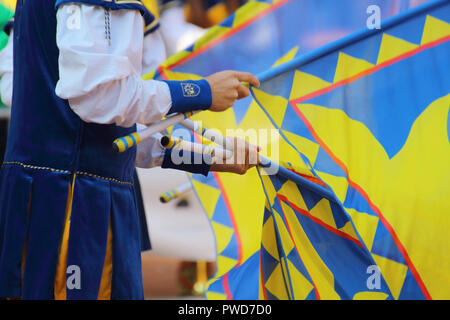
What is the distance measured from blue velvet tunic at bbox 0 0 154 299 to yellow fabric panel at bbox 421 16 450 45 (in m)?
0.82

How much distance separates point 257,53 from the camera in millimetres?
1949

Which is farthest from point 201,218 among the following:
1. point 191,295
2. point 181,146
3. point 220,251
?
point 181,146

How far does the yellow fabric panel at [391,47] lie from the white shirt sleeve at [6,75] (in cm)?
116

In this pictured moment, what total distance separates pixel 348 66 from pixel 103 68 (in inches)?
31.0

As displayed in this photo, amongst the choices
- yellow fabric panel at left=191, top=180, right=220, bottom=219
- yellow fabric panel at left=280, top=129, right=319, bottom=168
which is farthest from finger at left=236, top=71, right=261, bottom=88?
yellow fabric panel at left=191, top=180, right=220, bottom=219

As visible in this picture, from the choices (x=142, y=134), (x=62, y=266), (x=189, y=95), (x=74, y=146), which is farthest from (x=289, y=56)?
(x=62, y=266)

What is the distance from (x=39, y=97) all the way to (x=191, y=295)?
93.5 inches

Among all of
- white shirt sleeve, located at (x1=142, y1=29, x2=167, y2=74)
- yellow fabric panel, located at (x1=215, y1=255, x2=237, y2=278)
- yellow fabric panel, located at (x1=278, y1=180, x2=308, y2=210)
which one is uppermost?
white shirt sleeve, located at (x1=142, y1=29, x2=167, y2=74)

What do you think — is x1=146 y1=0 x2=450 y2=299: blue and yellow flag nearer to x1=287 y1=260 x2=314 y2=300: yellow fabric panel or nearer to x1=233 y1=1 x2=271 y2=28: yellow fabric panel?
x1=287 y1=260 x2=314 y2=300: yellow fabric panel

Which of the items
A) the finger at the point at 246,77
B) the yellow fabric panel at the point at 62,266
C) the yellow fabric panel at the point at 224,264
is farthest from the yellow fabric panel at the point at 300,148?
the yellow fabric panel at the point at 62,266

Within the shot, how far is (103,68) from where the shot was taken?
3.55 ft

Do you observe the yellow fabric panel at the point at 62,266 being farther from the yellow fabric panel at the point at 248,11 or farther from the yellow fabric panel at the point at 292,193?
the yellow fabric panel at the point at 248,11

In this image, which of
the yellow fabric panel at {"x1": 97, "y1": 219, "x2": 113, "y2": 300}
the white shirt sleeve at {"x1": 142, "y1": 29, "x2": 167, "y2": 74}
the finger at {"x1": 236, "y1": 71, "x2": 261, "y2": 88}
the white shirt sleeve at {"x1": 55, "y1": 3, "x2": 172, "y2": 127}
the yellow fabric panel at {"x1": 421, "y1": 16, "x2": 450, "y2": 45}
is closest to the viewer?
the white shirt sleeve at {"x1": 55, "y1": 3, "x2": 172, "y2": 127}

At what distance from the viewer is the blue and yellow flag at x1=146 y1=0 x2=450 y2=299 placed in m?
1.43
